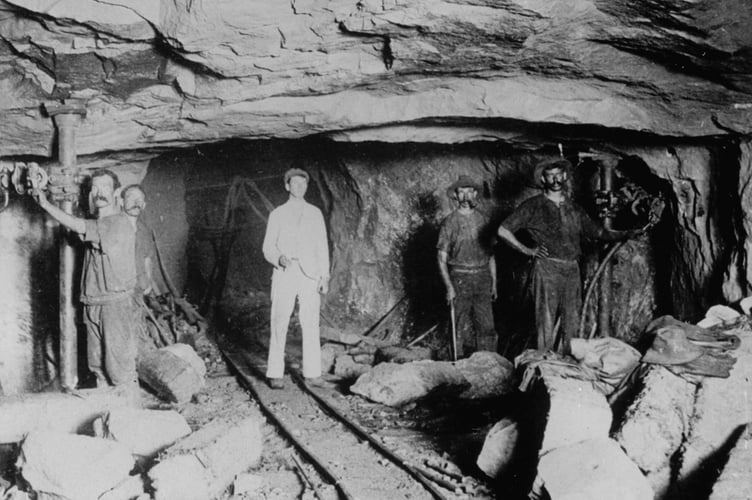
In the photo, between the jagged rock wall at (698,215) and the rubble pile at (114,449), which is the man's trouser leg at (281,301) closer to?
the rubble pile at (114,449)

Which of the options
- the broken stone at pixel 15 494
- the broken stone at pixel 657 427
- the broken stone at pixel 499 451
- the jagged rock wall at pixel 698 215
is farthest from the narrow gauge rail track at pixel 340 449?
the jagged rock wall at pixel 698 215

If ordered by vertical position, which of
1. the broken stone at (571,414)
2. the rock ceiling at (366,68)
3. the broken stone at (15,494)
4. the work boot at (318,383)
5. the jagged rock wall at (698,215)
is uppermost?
the rock ceiling at (366,68)

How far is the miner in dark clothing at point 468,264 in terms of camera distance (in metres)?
7.24

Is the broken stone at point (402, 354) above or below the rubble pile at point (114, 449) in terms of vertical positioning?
below

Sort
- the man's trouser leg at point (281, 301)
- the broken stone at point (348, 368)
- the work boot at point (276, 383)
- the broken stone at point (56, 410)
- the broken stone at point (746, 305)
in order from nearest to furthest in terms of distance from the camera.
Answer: the broken stone at point (56, 410)
the broken stone at point (746, 305)
the man's trouser leg at point (281, 301)
the work boot at point (276, 383)
the broken stone at point (348, 368)

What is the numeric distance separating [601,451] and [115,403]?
375 cm

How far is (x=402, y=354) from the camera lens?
25.7 ft

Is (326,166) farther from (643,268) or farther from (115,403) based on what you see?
(115,403)

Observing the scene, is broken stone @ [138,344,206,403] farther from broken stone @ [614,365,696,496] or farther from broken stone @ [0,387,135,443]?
broken stone @ [614,365,696,496]

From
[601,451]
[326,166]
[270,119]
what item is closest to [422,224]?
[326,166]

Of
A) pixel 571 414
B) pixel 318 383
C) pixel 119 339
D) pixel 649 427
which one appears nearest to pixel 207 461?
pixel 119 339

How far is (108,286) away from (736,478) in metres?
4.61

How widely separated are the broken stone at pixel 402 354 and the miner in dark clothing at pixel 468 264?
0.67 meters

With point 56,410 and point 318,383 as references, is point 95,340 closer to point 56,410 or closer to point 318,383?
point 56,410
